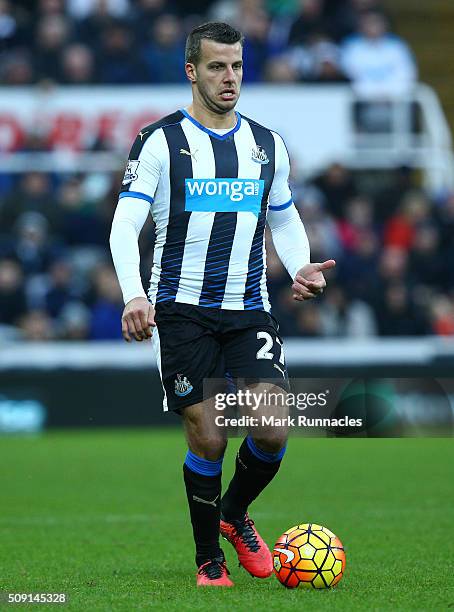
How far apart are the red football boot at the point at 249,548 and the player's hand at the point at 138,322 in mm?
1251

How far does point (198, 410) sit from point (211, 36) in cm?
163

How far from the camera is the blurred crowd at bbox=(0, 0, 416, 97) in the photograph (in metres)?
17.3

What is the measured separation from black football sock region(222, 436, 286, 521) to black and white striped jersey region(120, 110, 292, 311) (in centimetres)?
65

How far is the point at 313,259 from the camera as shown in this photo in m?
14.7

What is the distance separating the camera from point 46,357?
13914 mm

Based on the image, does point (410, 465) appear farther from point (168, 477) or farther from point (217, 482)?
point (217, 482)

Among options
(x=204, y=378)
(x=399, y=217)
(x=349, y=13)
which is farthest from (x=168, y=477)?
(x=349, y=13)

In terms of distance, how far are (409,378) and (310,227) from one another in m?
2.44

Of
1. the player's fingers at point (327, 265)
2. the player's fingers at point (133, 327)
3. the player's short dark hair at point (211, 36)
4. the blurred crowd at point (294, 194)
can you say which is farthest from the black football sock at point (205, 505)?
the blurred crowd at point (294, 194)

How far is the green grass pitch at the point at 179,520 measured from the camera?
5.34 metres

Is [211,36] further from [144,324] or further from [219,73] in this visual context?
[144,324]

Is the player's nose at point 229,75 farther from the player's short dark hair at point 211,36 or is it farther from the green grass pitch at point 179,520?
the green grass pitch at point 179,520

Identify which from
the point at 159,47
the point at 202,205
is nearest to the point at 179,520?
the point at 202,205

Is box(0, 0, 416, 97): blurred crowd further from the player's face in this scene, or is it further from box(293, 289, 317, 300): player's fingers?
box(293, 289, 317, 300): player's fingers
